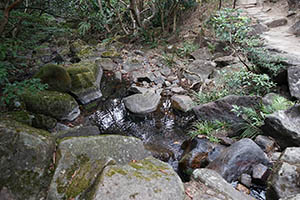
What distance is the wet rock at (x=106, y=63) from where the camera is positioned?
21.6 feet

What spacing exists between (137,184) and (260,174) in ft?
5.65

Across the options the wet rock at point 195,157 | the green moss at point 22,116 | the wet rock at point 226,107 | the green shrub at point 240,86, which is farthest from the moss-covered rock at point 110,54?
the wet rock at point 195,157

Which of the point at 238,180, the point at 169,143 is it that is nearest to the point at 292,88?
the point at 238,180

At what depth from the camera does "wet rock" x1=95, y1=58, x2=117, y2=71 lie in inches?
259

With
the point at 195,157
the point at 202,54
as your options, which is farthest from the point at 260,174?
the point at 202,54

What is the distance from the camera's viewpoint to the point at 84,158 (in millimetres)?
2223

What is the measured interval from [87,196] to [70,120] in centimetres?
279

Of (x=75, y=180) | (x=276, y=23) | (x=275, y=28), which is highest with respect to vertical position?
(x=276, y=23)

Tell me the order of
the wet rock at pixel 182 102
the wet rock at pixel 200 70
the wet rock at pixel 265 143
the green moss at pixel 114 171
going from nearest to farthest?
the green moss at pixel 114 171
the wet rock at pixel 265 143
the wet rock at pixel 182 102
the wet rock at pixel 200 70

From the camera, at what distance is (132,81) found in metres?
6.08

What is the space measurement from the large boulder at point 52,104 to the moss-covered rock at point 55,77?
0.28 meters

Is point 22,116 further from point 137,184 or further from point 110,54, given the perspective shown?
point 110,54

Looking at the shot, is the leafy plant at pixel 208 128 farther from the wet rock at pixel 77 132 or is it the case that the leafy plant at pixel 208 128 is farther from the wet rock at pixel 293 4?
the wet rock at pixel 293 4

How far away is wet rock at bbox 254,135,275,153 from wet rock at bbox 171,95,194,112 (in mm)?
1761
